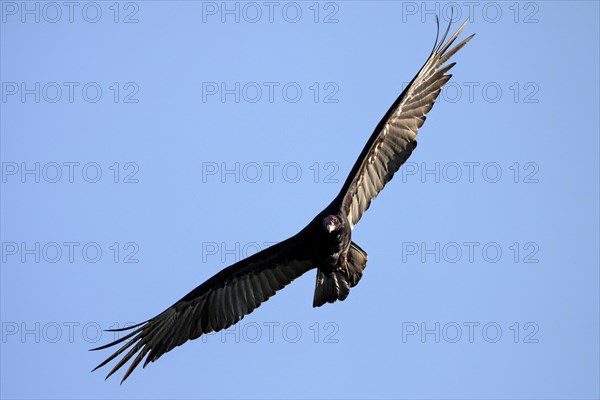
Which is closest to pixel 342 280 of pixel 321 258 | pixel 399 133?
pixel 321 258

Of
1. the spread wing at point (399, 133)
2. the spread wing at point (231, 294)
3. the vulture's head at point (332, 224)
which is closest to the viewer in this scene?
the vulture's head at point (332, 224)

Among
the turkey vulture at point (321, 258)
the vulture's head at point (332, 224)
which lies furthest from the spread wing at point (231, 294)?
the vulture's head at point (332, 224)

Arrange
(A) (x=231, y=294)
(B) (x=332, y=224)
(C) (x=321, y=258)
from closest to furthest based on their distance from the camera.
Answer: (B) (x=332, y=224) < (C) (x=321, y=258) < (A) (x=231, y=294)

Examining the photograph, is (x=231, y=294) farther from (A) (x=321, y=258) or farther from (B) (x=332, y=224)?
(B) (x=332, y=224)

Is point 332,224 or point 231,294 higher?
point 332,224

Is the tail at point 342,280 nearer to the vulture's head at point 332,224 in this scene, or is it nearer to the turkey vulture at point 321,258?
the turkey vulture at point 321,258

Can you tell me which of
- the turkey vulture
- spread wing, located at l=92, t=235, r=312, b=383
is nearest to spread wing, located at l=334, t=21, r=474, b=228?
the turkey vulture

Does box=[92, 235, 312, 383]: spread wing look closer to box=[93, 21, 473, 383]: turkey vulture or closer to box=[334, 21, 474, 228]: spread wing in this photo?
box=[93, 21, 473, 383]: turkey vulture

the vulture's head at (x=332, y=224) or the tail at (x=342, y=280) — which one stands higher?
the vulture's head at (x=332, y=224)

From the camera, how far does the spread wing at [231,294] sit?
584 inches

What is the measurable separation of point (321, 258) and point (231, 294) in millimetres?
1424

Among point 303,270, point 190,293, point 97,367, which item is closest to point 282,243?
point 303,270

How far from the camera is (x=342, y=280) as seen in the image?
14.5 metres

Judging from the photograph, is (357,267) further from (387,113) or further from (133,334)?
(133,334)
